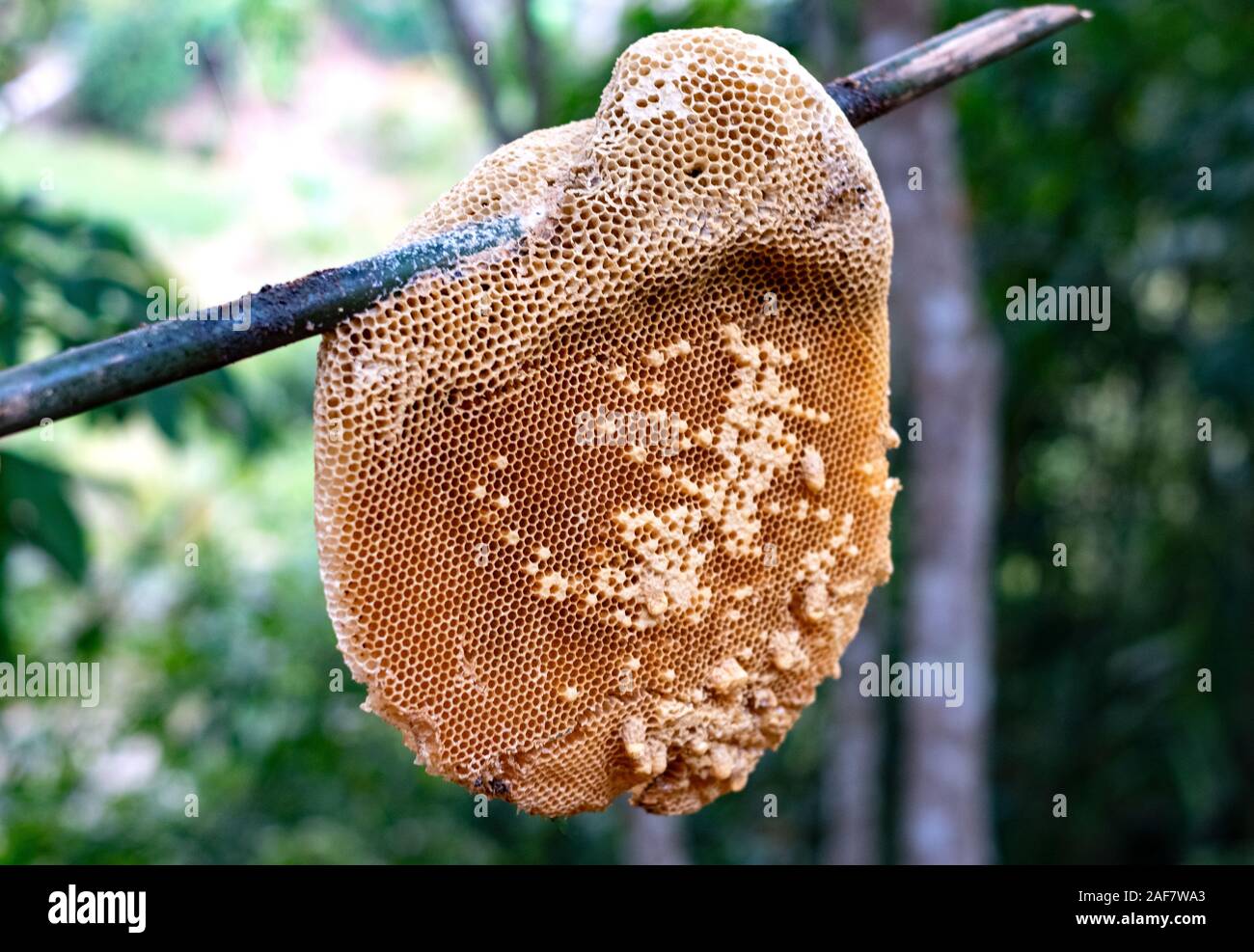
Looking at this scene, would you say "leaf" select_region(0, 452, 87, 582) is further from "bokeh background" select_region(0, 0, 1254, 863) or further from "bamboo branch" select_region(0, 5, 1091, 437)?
"bamboo branch" select_region(0, 5, 1091, 437)

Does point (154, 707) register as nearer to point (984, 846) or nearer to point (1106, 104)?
point (984, 846)

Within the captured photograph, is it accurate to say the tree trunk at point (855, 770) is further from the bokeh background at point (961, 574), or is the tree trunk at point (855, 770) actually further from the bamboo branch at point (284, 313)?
the bamboo branch at point (284, 313)

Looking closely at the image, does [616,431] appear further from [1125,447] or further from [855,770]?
[1125,447]

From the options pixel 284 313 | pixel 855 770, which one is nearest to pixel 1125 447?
pixel 855 770

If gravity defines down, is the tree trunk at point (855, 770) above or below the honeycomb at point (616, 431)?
below

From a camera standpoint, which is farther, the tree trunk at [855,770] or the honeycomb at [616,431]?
the tree trunk at [855,770]

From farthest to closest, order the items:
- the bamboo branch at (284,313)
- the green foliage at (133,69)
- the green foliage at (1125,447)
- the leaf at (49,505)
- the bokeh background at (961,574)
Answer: the green foliage at (133,69) → the green foliage at (1125,447) → the bokeh background at (961,574) → the leaf at (49,505) → the bamboo branch at (284,313)

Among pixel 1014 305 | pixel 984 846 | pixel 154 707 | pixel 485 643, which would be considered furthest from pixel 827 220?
pixel 154 707

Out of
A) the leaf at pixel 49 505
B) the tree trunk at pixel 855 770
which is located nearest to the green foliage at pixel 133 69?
the tree trunk at pixel 855 770
